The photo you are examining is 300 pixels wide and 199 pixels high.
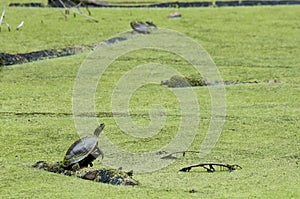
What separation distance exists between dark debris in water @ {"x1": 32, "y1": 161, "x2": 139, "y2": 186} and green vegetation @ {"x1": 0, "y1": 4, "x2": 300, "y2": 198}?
5 cm

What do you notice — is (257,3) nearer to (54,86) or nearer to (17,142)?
(54,86)

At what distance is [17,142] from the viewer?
140 inches

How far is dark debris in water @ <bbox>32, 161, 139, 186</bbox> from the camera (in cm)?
300

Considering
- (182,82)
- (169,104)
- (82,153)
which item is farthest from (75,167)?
(182,82)

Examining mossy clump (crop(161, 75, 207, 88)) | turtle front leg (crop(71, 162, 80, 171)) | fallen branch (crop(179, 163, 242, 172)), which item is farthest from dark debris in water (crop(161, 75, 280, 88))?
turtle front leg (crop(71, 162, 80, 171))

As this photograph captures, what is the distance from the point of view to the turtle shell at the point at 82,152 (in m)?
3.18

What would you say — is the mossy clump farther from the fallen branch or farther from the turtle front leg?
the turtle front leg

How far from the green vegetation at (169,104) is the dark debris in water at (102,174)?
1.9 inches

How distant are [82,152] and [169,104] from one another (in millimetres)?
1197

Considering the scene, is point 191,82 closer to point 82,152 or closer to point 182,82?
point 182,82

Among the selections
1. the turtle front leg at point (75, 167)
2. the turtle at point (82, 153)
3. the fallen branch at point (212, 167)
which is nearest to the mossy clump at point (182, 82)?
the turtle at point (82, 153)

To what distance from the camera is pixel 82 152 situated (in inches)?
127

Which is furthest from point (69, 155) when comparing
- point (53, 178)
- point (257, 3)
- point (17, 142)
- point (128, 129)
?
point (257, 3)

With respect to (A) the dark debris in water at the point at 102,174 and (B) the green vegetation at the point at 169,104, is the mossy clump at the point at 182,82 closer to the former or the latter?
(B) the green vegetation at the point at 169,104
